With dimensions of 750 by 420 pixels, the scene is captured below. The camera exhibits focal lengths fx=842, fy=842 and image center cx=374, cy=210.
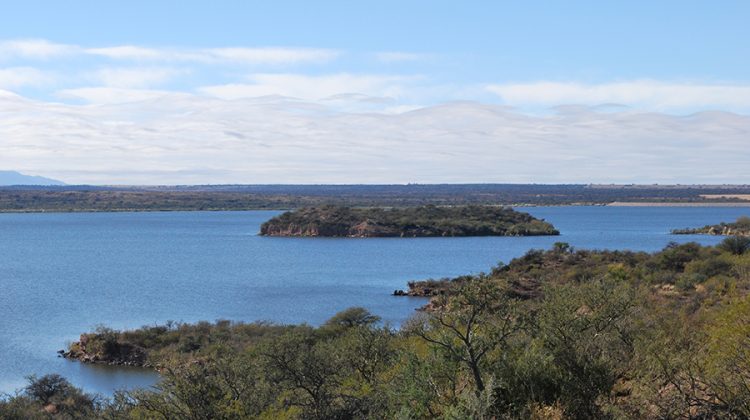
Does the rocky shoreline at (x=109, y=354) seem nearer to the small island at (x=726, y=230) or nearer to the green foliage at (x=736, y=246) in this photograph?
the green foliage at (x=736, y=246)

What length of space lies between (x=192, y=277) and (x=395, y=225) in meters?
72.4

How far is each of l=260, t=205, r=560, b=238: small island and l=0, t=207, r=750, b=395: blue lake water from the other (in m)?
6.24

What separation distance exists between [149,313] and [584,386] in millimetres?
45671

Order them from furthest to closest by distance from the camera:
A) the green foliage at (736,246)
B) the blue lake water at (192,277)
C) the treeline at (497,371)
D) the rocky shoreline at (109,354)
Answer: the green foliage at (736,246) < the blue lake water at (192,277) < the rocky shoreline at (109,354) < the treeline at (497,371)

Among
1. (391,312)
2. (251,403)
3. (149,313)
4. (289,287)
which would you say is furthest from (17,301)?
(251,403)

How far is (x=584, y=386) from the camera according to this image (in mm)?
17891

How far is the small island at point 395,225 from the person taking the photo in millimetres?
150125

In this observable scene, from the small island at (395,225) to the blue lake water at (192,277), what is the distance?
6244 millimetres

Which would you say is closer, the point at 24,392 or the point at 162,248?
the point at 24,392

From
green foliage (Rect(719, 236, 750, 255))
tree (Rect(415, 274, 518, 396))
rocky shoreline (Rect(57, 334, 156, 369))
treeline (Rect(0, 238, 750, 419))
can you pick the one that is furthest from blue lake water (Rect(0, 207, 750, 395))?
green foliage (Rect(719, 236, 750, 255))

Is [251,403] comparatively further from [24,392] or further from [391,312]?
[391,312]

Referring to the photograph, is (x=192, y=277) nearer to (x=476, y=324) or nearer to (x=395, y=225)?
(x=476, y=324)

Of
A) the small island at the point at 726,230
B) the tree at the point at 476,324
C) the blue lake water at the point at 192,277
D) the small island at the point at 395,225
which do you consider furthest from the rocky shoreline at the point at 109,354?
the small island at the point at 395,225

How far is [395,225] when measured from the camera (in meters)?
153
